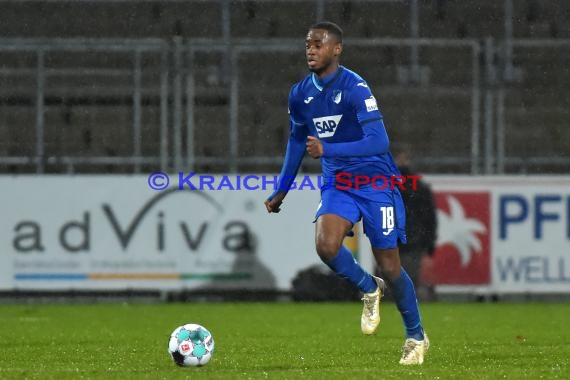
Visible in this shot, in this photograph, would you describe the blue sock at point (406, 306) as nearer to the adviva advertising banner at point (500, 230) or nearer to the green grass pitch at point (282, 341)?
the green grass pitch at point (282, 341)

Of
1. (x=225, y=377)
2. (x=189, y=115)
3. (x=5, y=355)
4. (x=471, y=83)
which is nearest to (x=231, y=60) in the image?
(x=189, y=115)

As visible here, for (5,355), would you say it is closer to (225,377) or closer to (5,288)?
(225,377)

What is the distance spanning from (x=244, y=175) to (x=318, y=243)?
834 cm

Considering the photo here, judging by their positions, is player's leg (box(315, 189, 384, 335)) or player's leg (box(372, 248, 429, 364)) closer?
player's leg (box(315, 189, 384, 335))

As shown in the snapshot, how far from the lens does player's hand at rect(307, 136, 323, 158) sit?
7562 millimetres

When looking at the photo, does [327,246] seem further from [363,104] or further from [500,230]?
[500,230]

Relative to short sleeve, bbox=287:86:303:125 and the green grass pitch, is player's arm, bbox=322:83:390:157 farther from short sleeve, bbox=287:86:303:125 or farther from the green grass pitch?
the green grass pitch

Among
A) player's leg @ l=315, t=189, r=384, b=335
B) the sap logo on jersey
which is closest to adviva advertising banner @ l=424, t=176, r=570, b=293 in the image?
player's leg @ l=315, t=189, r=384, b=335

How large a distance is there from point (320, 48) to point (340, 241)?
1.30m

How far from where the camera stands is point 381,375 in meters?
A: 7.23

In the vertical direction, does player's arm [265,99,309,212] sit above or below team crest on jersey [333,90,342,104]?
below

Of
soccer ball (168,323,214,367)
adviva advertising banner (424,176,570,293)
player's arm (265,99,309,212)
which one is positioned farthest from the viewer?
adviva advertising banner (424,176,570,293)

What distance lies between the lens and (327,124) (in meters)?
8.27

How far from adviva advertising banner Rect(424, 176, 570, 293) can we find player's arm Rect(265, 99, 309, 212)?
782 centimetres
